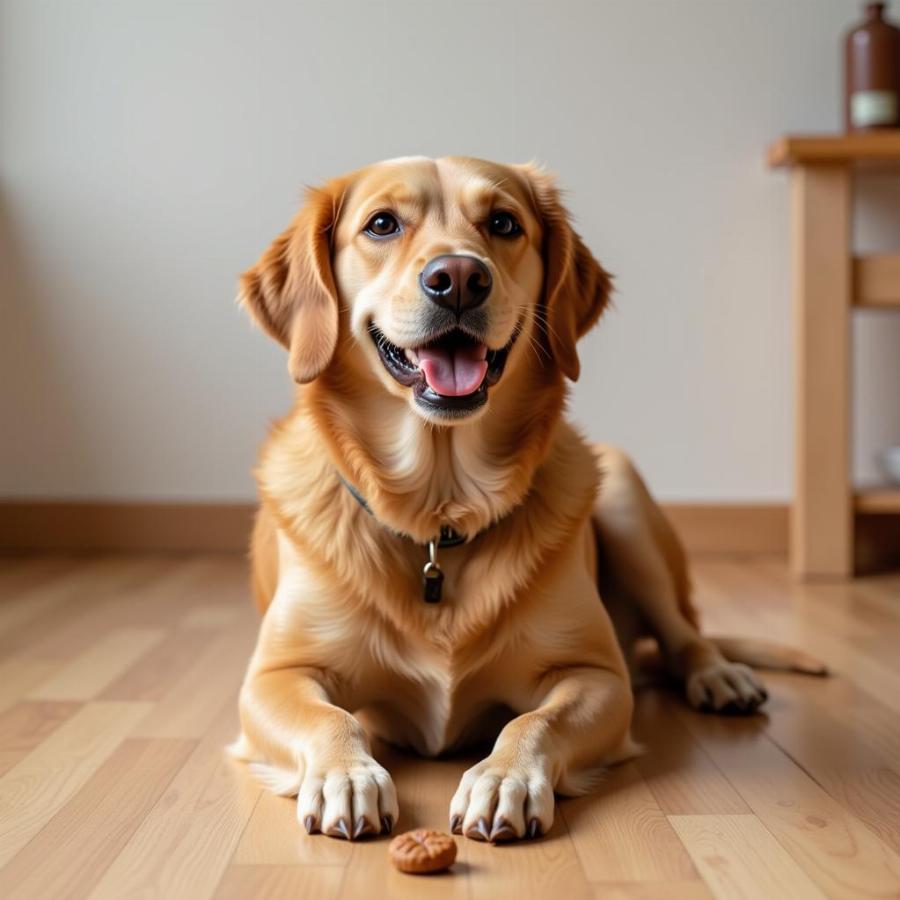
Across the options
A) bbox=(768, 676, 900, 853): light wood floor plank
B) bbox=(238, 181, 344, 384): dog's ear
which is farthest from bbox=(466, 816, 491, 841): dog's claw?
bbox=(238, 181, 344, 384): dog's ear

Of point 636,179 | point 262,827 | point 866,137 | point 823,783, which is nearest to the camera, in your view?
Answer: point 262,827

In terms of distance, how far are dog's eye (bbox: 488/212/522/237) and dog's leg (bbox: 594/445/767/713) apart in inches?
20.6

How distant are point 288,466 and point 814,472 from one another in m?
2.20

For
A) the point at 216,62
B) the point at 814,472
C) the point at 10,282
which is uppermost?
the point at 216,62

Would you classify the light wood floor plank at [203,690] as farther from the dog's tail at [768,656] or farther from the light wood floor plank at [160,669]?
the dog's tail at [768,656]

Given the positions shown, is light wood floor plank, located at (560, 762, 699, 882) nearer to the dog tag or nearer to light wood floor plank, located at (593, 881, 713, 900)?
light wood floor plank, located at (593, 881, 713, 900)

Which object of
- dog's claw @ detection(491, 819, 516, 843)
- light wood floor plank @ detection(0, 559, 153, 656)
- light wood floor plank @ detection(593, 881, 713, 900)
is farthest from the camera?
light wood floor plank @ detection(0, 559, 153, 656)

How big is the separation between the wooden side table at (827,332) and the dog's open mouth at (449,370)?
2.12 meters

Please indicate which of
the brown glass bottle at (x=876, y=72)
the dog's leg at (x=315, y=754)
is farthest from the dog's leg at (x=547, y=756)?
the brown glass bottle at (x=876, y=72)

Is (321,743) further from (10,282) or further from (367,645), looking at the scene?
(10,282)

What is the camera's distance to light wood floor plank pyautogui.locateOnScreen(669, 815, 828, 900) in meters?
1.42

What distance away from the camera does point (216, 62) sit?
4.14 metres

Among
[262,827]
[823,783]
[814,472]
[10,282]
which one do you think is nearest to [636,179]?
[814,472]

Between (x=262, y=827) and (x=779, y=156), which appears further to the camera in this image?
(x=779, y=156)
